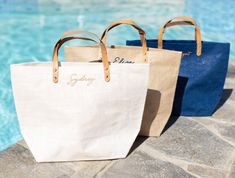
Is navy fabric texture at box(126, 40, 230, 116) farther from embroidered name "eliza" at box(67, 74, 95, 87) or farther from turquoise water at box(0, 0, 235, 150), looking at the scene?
turquoise water at box(0, 0, 235, 150)

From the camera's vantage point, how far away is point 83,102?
1.65m

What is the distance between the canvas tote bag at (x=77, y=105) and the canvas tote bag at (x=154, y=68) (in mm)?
253

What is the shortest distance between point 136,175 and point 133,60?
0.69 metres

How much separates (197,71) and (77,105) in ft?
3.41

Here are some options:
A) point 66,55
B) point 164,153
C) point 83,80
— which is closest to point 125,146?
point 164,153

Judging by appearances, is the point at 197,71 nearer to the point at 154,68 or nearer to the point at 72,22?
the point at 154,68

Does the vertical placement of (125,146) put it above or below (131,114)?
below

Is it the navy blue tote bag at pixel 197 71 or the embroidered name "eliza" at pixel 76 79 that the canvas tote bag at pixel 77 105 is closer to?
the embroidered name "eliza" at pixel 76 79

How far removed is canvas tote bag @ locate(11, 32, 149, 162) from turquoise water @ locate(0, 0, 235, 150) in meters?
1.51

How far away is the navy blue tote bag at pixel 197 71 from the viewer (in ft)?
7.30

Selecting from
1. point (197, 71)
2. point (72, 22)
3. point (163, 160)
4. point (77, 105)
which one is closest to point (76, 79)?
point (77, 105)

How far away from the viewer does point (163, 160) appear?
6.13 feet

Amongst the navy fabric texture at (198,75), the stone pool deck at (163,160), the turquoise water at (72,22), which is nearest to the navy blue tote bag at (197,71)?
the navy fabric texture at (198,75)

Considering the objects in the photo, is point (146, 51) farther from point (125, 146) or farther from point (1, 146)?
point (1, 146)
